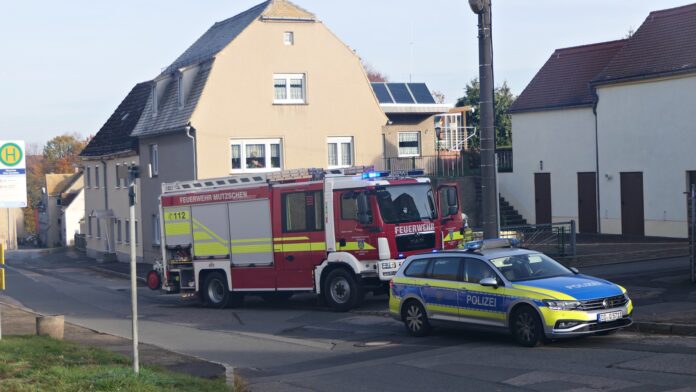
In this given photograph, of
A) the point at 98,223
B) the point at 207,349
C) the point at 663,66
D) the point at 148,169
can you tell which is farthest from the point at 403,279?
the point at 98,223

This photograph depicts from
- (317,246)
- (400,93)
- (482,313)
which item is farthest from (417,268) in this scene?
(400,93)

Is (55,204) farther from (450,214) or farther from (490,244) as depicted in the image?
(490,244)

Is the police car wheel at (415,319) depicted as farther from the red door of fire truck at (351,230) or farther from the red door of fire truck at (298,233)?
the red door of fire truck at (298,233)

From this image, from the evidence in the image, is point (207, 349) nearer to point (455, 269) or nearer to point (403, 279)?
point (403, 279)

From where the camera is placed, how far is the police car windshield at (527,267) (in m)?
14.4

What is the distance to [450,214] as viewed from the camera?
20.8 metres

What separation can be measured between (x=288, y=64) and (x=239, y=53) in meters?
2.19

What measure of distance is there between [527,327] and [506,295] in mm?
600

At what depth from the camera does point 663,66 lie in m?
33.9

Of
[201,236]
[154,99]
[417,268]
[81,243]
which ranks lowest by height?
[81,243]

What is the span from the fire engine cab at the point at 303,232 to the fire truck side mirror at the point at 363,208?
0.03 metres

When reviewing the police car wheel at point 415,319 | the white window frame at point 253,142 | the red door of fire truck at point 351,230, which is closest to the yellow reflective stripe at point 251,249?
the red door of fire truck at point 351,230

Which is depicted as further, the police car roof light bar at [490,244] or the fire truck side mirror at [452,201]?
the fire truck side mirror at [452,201]

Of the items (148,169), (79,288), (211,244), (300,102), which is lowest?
(79,288)
